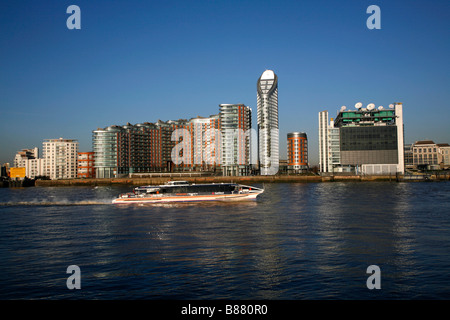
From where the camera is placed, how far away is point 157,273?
21219 millimetres

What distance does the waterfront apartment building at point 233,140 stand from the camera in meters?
188

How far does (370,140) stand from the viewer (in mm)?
161750

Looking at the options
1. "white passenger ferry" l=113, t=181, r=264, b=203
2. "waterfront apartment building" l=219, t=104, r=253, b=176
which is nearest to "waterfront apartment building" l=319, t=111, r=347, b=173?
"waterfront apartment building" l=219, t=104, r=253, b=176

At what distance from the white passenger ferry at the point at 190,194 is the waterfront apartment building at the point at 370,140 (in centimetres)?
10651

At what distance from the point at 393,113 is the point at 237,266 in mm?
161839

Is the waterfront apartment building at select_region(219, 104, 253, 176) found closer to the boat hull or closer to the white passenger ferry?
the white passenger ferry

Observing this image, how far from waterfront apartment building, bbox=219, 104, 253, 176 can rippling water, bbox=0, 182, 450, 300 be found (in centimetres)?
14448

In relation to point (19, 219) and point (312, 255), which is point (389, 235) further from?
point (19, 219)

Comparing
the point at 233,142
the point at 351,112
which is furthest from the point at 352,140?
the point at 233,142

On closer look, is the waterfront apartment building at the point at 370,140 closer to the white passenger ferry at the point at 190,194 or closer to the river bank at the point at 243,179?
the river bank at the point at 243,179

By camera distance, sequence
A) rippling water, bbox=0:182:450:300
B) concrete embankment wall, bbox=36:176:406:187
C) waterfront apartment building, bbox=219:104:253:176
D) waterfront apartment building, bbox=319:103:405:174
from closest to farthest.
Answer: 1. rippling water, bbox=0:182:450:300
2. concrete embankment wall, bbox=36:176:406:187
3. waterfront apartment building, bbox=319:103:405:174
4. waterfront apartment building, bbox=219:104:253:176

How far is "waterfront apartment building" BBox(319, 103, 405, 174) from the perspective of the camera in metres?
161

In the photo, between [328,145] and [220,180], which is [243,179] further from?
[328,145]

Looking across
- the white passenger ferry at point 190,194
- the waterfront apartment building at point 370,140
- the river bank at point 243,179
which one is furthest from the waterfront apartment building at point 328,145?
the white passenger ferry at point 190,194
